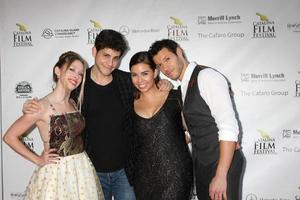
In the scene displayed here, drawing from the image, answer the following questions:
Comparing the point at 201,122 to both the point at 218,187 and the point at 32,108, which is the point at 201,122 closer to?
the point at 218,187

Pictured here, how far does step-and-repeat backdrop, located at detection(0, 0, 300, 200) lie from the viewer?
95.5 inches

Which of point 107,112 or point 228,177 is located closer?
point 228,177

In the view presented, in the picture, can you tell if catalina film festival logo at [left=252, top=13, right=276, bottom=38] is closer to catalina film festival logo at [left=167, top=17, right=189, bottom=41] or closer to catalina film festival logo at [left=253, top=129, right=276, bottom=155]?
catalina film festival logo at [left=167, top=17, right=189, bottom=41]

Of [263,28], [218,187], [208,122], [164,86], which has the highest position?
[263,28]

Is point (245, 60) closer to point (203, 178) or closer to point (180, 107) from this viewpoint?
point (180, 107)

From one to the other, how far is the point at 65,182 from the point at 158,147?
549mm

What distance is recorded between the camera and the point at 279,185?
8.13 feet

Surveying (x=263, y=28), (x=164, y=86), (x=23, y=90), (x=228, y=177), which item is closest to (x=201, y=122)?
(x=228, y=177)

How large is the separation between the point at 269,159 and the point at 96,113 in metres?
1.51

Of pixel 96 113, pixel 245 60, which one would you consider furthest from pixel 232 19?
pixel 96 113

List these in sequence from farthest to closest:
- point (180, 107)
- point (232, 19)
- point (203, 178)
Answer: point (232, 19) < point (180, 107) < point (203, 178)

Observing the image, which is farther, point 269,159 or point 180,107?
point 269,159

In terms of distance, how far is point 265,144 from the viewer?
97.1 inches

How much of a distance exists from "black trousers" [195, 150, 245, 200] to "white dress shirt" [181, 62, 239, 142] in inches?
8.0
